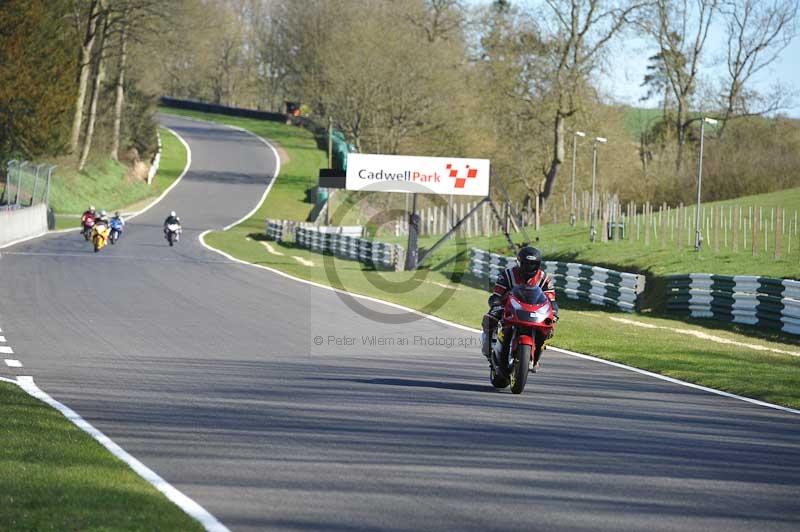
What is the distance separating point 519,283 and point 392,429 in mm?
3315

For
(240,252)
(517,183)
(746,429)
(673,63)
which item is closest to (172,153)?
(517,183)

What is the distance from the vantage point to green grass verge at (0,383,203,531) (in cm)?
641

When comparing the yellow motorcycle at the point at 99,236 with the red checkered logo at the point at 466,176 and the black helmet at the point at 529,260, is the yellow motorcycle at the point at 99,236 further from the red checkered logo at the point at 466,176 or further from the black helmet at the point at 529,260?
the black helmet at the point at 529,260

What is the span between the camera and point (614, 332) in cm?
2202

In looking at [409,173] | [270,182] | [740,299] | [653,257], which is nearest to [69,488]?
[740,299]

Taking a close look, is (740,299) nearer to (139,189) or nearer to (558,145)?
(558,145)

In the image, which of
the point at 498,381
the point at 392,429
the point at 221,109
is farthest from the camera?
the point at 221,109

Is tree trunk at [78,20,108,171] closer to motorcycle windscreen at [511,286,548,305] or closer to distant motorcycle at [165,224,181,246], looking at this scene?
distant motorcycle at [165,224,181,246]

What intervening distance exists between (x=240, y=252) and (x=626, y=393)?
33872mm

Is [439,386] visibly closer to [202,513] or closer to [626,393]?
[626,393]

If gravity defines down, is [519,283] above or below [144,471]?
above

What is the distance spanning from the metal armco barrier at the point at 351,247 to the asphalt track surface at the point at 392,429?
22.7 meters

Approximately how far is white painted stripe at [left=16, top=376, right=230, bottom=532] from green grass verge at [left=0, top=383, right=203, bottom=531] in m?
0.07

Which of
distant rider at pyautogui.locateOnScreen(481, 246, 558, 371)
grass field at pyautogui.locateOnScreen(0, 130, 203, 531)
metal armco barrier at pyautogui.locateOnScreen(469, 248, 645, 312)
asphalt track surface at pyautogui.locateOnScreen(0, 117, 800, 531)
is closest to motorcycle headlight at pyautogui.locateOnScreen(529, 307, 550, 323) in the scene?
distant rider at pyautogui.locateOnScreen(481, 246, 558, 371)
